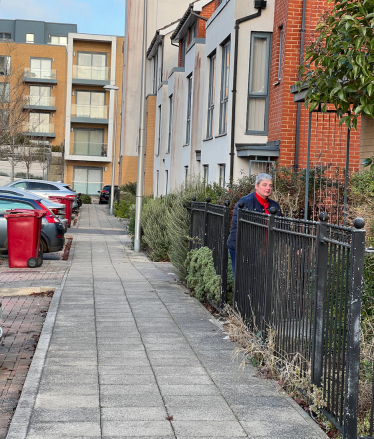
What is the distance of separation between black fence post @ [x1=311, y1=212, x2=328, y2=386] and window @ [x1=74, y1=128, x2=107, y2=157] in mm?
56488

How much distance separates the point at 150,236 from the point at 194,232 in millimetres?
5607

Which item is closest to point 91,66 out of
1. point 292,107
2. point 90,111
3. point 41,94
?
point 90,111

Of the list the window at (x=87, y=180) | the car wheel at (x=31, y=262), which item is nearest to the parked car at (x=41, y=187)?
the car wheel at (x=31, y=262)

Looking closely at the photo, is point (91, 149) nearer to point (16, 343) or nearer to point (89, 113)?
point (89, 113)

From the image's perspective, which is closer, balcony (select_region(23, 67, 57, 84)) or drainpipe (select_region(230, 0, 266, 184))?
drainpipe (select_region(230, 0, 266, 184))

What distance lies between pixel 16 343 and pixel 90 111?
178 ft

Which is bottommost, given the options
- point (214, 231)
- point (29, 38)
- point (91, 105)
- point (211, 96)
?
point (214, 231)

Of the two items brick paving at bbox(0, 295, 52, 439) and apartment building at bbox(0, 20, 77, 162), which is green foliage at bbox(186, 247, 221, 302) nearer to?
brick paving at bbox(0, 295, 52, 439)

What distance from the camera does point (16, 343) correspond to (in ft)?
23.7

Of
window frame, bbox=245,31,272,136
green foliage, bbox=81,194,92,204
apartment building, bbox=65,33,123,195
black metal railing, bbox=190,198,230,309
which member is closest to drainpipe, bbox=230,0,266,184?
window frame, bbox=245,31,272,136

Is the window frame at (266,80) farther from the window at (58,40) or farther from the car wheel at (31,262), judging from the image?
the window at (58,40)

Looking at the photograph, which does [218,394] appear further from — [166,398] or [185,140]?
[185,140]

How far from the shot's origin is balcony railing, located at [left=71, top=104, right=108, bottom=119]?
59344 millimetres

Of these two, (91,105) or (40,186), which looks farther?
(91,105)
